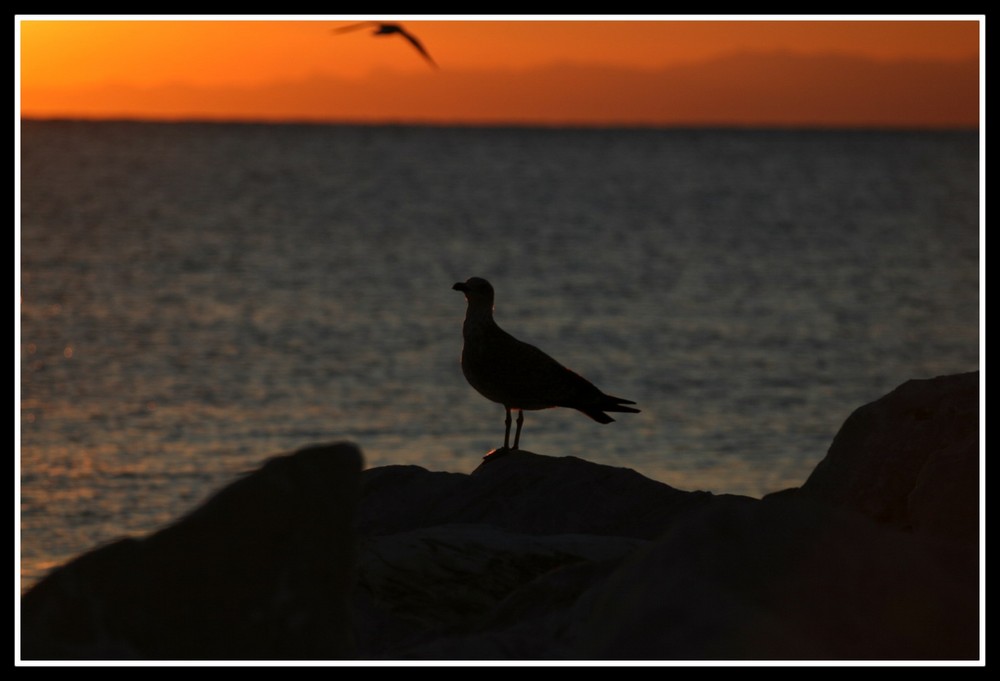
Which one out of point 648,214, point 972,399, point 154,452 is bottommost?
point 154,452

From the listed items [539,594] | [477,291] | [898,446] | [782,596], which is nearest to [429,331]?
[477,291]

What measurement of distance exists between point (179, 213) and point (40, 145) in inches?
4088

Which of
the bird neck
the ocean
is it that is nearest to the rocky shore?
the bird neck

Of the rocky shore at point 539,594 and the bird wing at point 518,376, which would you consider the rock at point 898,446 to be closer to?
the rocky shore at point 539,594

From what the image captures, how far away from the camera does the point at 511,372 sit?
11875mm

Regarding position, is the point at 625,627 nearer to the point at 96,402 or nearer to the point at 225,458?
the point at 225,458

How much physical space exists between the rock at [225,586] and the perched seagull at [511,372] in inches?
155

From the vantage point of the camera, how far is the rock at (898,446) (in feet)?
34.1

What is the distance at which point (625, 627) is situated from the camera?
7.52m

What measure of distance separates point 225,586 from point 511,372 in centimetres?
456

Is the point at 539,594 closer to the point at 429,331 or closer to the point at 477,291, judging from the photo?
the point at 477,291

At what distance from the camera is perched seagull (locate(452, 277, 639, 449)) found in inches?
468

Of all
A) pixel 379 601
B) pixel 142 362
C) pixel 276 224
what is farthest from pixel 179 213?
pixel 379 601

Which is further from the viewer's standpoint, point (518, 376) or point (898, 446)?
point (518, 376)
